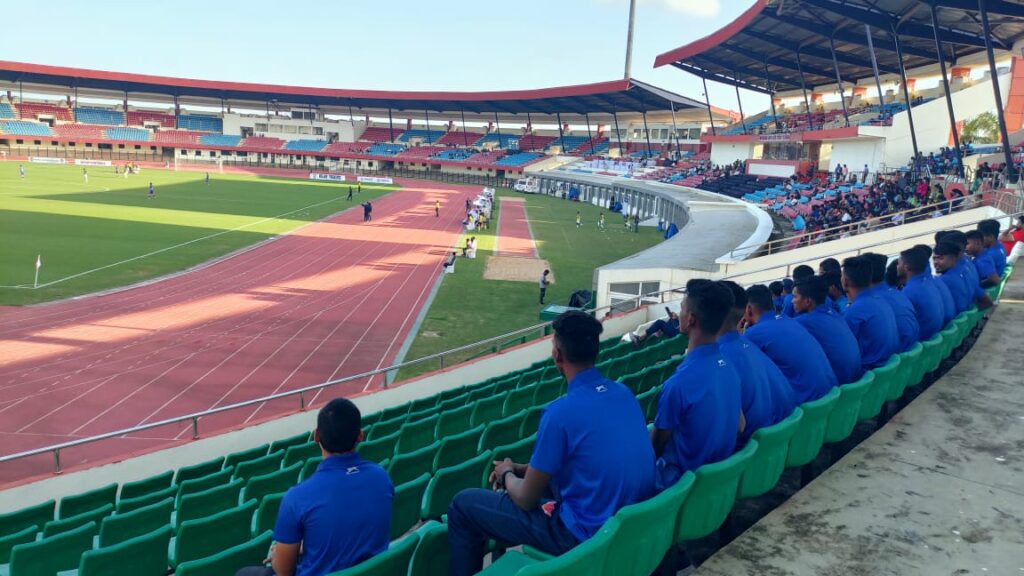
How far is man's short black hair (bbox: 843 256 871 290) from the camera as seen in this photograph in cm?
579

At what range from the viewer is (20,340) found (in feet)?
51.2

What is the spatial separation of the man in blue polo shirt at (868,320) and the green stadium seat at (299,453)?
5362mm

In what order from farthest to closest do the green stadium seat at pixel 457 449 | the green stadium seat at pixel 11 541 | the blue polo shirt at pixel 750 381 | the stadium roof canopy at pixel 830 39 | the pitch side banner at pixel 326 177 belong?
1. the pitch side banner at pixel 326 177
2. the stadium roof canopy at pixel 830 39
3. the green stadium seat at pixel 457 449
4. the green stadium seat at pixel 11 541
5. the blue polo shirt at pixel 750 381

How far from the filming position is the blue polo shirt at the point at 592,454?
305 cm

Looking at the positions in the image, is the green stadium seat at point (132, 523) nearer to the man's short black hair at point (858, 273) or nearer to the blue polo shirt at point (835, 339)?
the blue polo shirt at point (835, 339)

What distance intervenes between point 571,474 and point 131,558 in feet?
9.23

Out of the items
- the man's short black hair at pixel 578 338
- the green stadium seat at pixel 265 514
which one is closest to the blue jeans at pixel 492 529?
the man's short black hair at pixel 578 338

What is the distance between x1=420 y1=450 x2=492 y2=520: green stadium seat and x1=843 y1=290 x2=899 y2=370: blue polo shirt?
136 inches

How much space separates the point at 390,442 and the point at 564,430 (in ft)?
12.7

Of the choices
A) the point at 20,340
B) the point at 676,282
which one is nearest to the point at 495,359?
the point at 676,282

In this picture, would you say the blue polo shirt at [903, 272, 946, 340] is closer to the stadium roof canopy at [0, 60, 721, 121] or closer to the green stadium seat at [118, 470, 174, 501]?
the green stadium seat at [118, 470, 174, 501]

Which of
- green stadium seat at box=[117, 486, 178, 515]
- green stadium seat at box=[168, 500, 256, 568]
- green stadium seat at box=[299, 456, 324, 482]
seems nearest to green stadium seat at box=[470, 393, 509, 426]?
green stadium seat at box=[299, 456, 324, 482]

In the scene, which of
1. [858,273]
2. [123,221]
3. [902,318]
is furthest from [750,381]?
[123,221]

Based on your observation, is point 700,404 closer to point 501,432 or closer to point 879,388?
point 879,388
